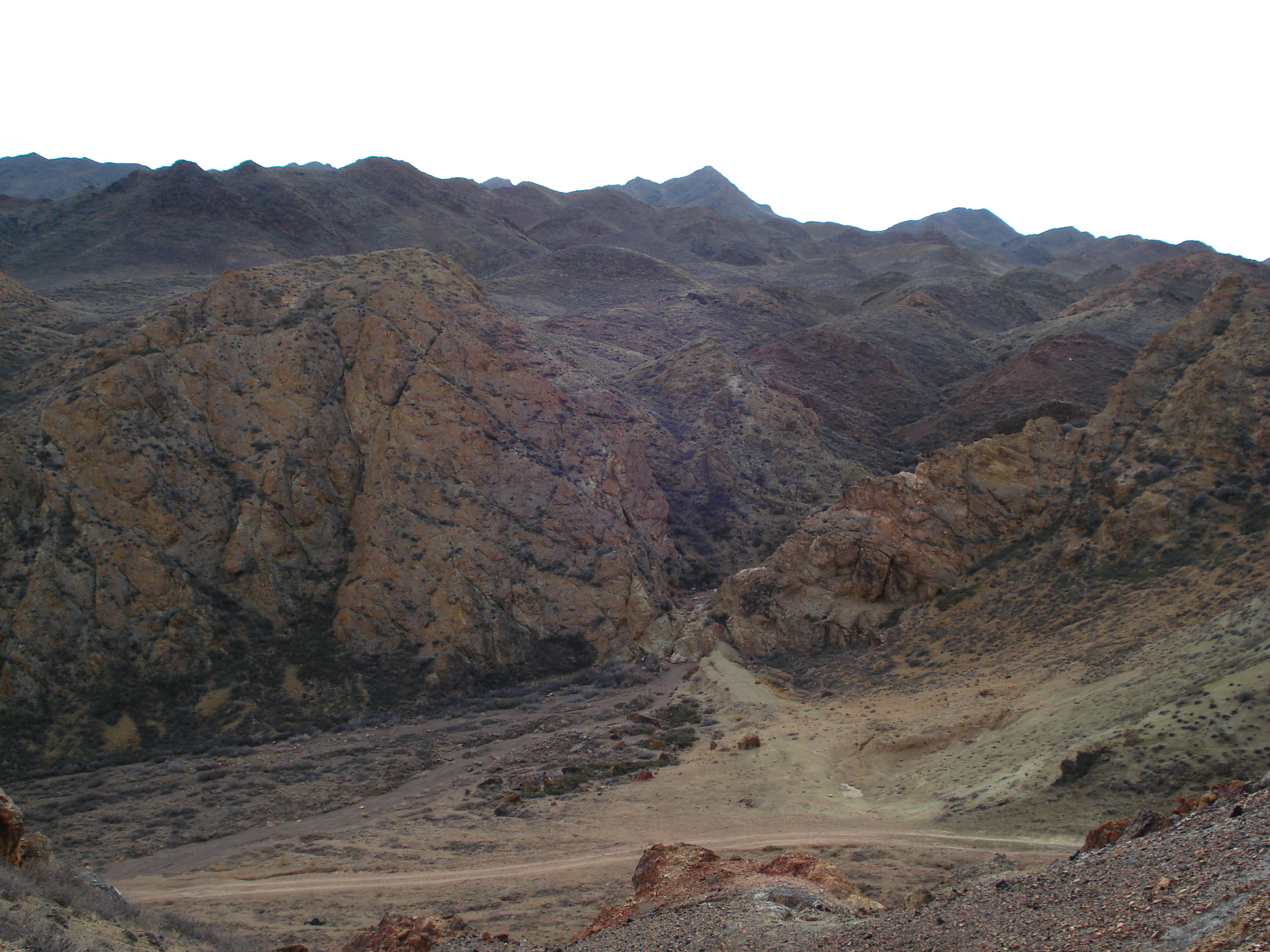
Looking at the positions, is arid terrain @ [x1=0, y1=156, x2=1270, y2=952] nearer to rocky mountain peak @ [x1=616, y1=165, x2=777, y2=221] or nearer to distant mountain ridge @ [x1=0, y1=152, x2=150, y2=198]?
distant mountain ridge @ [x1=0, y1=152, x2=150, y2=198]

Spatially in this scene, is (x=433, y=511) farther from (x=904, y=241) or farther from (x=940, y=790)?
(x=904, y=241)

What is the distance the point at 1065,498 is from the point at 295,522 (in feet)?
79.2

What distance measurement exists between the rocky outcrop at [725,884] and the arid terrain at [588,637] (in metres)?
0.07

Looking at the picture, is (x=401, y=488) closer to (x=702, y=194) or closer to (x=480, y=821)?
(x=480, y=821)

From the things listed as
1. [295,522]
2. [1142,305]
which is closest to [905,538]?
[295,522]

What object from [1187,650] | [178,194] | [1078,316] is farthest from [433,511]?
[178,194]

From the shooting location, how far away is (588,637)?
2686 cm

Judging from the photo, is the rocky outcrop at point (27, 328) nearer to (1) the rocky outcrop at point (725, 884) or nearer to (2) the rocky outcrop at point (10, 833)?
(2) the rocky outcrop at point (10, 833)

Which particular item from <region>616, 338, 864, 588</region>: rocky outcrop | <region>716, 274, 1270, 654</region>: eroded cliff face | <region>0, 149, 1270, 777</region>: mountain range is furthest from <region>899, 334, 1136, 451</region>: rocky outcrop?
<region>716, 274, 1270, 654</region>: eroded cliff face

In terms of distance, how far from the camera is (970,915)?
7090mm

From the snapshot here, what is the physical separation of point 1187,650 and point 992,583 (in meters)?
7.92

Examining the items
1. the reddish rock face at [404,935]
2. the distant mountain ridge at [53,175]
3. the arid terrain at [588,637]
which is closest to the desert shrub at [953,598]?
the arid terrain at [588,637]

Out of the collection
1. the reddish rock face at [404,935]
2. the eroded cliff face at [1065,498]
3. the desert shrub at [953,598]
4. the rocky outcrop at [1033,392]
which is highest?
the rocky outcrop at [1033,392]

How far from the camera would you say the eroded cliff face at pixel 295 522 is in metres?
22.3
